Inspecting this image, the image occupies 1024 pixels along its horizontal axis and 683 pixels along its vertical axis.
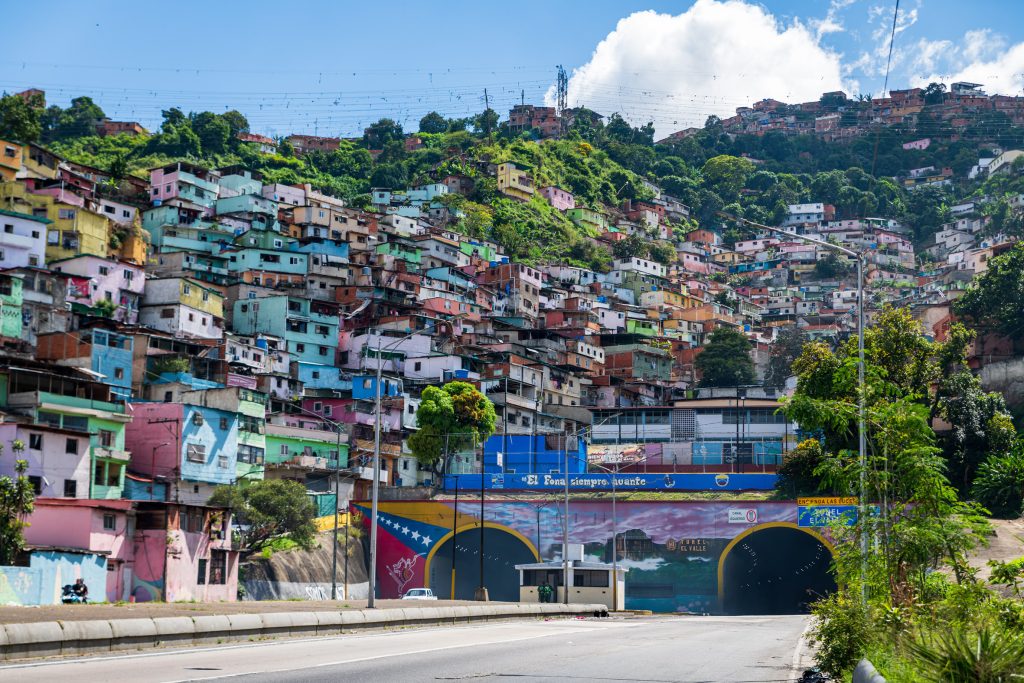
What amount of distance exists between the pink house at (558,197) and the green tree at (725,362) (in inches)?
2074

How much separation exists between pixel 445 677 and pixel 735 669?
19.3 ft

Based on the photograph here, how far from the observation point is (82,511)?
42.6 metres

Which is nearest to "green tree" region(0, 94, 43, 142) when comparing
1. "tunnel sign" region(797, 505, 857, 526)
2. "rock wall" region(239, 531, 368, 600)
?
"rock wall" region(239, 531, 368, 600)

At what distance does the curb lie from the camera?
51.9ft

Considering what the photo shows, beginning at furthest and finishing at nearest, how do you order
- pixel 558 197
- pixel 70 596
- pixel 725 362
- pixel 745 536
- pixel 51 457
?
pixel 558 197 → pixel 725 362 → pixel 745 536 → pixel 51 457 → pixel 70 596

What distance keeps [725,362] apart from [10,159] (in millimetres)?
70237

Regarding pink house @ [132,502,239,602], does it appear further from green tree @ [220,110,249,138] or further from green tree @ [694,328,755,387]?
green tree @ [220,110,249,138]

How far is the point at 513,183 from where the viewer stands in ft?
537

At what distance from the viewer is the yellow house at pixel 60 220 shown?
88938mm

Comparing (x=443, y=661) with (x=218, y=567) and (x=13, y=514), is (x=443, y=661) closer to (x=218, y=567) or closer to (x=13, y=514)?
(x=13, y=514)

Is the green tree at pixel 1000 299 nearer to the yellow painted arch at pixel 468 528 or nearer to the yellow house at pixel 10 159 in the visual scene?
the yellow painted arch at pixel 468 528

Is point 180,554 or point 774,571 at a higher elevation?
point 180,554

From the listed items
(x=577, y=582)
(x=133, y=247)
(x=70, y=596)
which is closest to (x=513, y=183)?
(x=133, y=247)

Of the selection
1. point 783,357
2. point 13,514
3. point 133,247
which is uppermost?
point 133,247
